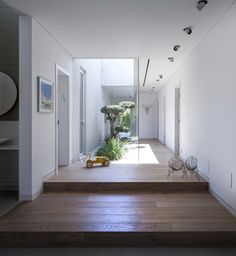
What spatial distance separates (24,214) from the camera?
3271 millimetres

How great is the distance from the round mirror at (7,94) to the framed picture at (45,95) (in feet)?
1.66

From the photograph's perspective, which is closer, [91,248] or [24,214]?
[91,248]

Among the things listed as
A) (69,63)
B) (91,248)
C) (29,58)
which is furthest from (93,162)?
(91,248)

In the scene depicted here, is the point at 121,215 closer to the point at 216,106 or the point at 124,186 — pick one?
the point at 124,186

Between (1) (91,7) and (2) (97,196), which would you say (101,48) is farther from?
(2) (97,196)

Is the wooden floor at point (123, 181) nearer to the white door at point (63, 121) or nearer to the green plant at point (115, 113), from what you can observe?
the white door at point (63, 121)

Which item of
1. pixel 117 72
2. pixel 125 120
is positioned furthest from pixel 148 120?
pixel 125 120

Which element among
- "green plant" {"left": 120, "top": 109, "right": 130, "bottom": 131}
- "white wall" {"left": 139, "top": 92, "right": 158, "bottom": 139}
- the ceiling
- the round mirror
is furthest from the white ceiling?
the round mirror

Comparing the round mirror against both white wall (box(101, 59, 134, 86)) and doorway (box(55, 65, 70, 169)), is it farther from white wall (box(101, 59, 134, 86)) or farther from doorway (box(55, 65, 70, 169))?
white wall (box(101, 59, 134, 86))

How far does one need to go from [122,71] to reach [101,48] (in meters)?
5.74

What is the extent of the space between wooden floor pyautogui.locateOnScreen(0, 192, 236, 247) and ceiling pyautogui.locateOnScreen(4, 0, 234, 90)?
2.53 meters

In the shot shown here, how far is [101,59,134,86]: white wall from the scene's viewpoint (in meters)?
10.8

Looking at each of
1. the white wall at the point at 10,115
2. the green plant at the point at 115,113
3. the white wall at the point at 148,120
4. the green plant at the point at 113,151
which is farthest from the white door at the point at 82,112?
the white wall at the point at 148,120

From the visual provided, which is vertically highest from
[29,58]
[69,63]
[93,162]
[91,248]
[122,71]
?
[122,71]
